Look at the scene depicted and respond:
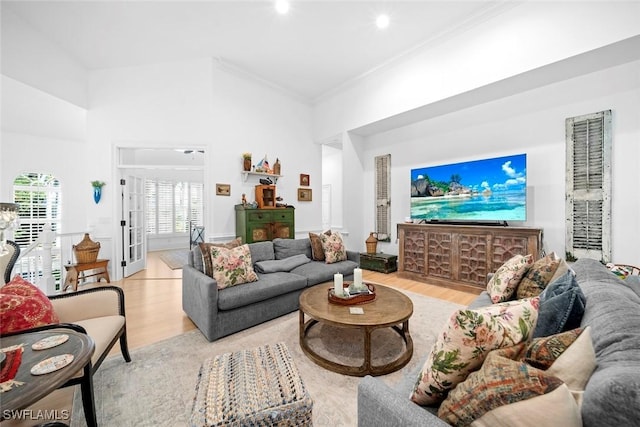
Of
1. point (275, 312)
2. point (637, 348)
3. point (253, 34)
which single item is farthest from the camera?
point (253, 34)

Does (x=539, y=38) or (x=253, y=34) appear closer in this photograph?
(x=539, y=38)

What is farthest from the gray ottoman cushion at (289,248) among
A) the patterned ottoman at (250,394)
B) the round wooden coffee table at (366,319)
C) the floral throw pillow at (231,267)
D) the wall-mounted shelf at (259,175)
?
the patterned ottoman at (250,394)

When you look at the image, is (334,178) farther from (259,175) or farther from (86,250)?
(86,250)

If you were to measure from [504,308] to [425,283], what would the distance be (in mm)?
3339

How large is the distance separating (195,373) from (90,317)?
874 mm

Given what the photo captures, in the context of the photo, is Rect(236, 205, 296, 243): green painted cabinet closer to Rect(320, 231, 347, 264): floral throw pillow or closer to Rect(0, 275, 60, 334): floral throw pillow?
Rect(320, 231, 347, 264): floral throw pillow

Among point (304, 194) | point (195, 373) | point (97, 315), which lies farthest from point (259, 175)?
point (195, 373)

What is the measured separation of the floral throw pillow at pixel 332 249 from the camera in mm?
3579

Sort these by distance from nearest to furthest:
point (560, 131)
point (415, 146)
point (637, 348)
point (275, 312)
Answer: point (637, 348) → point (275, 312) → point (560, 131) → point (415, 146)

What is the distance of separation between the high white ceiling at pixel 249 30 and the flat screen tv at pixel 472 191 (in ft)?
6.01

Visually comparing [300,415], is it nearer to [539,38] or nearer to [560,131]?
[539,38]

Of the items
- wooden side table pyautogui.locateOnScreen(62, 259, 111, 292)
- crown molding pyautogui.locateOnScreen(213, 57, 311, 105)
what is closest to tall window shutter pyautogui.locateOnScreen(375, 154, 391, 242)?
crown molding pyautogui.locateOnScreen(213, 57, 311, 105)

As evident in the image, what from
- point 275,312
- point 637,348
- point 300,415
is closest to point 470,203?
point 275,312

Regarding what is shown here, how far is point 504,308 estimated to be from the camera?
103 cm
